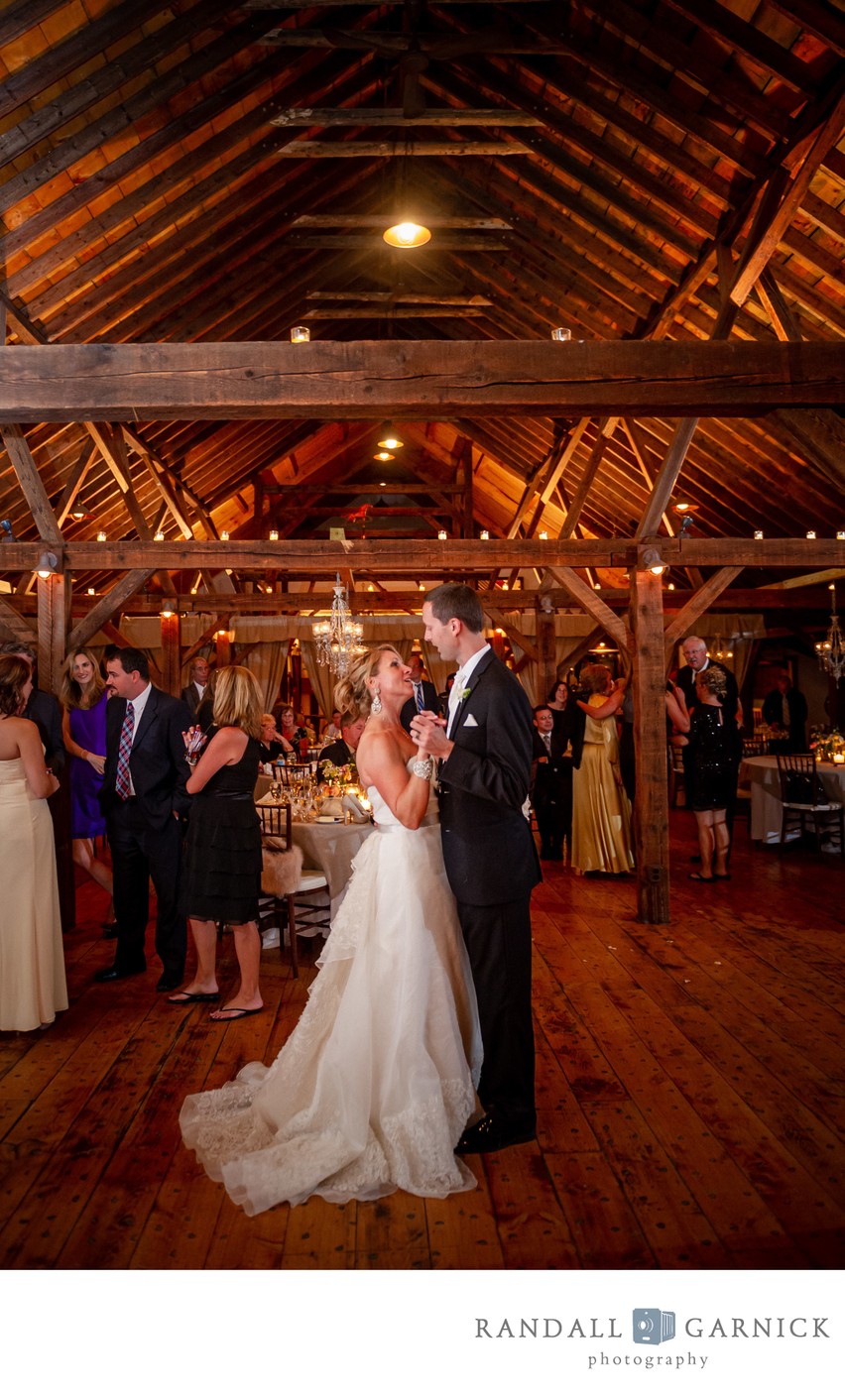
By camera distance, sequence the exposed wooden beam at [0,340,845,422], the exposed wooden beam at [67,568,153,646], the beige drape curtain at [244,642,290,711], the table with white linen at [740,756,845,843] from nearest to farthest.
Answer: the exposed wooden beam at [0,340,845,422] < the exposed wooden beam at [67,568,153,646] < the table with white linen at [740,756,845,843] < the beige drape curtain at [244,642,290,711]

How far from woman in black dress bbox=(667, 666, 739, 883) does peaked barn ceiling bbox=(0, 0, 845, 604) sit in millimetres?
1879

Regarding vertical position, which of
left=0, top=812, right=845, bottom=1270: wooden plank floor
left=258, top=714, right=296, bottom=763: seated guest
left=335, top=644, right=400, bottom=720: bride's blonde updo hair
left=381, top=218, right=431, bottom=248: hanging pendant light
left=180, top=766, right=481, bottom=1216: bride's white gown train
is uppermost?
left=381, top=218, right=431, bottom=248: hanging pendant light

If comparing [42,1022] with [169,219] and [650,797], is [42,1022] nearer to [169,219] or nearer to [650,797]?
[650,797]

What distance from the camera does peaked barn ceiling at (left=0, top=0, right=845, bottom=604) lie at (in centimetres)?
439

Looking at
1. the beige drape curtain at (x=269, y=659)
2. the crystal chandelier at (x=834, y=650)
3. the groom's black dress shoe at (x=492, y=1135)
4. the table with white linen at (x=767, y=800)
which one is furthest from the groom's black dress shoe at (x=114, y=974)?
the beige drape curtain at (x=269, y=659)

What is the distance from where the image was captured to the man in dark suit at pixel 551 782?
7.53 m

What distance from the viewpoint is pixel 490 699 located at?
2.57 meters

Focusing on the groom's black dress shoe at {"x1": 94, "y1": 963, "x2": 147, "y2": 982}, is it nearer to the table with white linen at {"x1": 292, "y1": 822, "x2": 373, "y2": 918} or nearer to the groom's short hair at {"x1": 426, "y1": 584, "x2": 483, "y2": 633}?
the table with white linen at {"x1": 292, "y1": 822, "x2": 373, "y2": 918}

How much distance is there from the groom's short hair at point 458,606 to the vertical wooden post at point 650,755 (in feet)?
10.7

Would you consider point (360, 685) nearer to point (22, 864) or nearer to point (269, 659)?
point (22, 864)

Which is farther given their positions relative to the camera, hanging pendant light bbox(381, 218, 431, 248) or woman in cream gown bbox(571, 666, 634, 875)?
woman in cream gown bbox(571, 666, 634, 875)

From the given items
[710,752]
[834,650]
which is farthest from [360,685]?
[834,650]

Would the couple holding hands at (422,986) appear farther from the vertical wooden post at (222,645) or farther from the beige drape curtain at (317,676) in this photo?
the beige drape curtain at (317,676)
